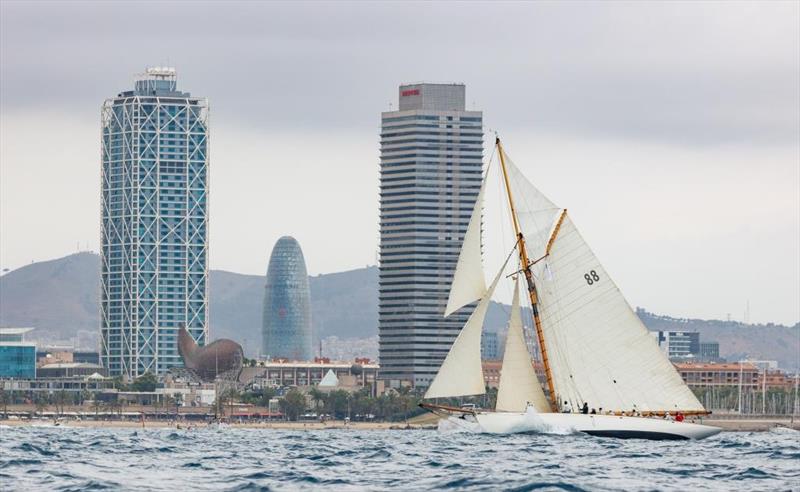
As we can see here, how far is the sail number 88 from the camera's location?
12325 cm

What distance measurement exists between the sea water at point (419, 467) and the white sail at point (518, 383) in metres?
9.55

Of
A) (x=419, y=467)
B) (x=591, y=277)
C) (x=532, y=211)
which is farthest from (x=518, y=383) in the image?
(x=419, y=467)

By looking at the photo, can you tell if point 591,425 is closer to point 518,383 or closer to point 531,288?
point 518,383

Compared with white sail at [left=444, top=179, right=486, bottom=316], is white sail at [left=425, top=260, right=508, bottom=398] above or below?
below

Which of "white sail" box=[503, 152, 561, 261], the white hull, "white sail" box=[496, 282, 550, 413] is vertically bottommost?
the white hull

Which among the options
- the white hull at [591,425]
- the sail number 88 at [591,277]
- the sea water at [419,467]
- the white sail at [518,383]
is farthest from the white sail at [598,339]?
the sea water at [419,467]

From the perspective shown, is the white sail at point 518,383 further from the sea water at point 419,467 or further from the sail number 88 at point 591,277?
the sea water at point 419,467

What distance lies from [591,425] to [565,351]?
229 inches

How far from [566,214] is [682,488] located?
172ft

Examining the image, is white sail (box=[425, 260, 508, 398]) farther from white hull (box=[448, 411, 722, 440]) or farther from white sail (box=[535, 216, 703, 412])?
white sail (box=[535, 216, 703, 412])

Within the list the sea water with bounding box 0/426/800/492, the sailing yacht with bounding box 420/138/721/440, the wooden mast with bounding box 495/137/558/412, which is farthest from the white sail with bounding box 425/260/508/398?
the sea water with bounding box 0/426/800/492

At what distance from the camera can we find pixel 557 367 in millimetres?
127562

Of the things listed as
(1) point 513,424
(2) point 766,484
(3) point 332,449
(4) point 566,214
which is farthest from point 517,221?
(2) point 766,484

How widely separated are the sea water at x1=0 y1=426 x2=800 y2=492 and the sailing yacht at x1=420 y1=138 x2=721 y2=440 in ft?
23.4
